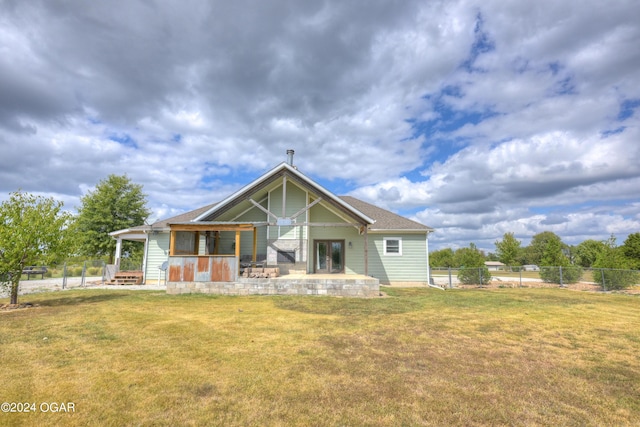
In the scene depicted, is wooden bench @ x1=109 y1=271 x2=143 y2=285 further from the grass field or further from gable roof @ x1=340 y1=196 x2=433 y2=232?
gable roof @ x1=340 y1=196 x2=433 y2=232

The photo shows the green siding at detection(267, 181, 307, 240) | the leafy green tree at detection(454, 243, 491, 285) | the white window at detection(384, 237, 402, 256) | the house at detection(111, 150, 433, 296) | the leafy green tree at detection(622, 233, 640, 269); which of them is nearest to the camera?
the house at detection(111, 150, 433, 296)

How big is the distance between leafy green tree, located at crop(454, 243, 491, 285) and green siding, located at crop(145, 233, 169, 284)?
18.4 m

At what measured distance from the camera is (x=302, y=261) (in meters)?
16.9

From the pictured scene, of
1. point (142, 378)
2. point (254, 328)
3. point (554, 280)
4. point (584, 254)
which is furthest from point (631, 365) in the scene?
point (584, 254)

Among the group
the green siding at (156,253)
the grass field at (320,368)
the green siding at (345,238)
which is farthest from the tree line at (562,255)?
the green siding at (156,253)

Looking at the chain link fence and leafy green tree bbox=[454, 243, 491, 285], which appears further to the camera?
leafy green tree bbox=[454, 243, 491, 285]

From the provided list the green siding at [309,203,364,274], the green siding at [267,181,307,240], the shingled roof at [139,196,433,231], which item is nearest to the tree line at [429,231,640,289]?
the shingled roof at [139,196,433,231]

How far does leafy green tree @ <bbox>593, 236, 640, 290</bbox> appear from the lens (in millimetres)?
17500

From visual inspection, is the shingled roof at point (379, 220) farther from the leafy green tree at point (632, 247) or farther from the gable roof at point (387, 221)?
the leafy green tree at point (632, 247)

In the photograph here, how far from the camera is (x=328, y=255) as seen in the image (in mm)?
18344

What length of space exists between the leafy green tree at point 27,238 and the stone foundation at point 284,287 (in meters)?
A: 4.19

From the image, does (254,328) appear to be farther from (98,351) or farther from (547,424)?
(547,424)

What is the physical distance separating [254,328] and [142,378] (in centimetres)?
318

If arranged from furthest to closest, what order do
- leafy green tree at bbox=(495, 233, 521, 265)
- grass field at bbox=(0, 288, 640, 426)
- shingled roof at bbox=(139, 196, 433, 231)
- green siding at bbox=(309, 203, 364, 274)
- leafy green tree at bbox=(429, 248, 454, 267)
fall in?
leafy green tree at bbox=(429, 248, 454, 267)
leafy green tree at bbox=(495, 233, 521, 265)
shingled roof at bbox=(139, 196, 433, 231)
green siding at bbox=(309, 203, 364, 274)
grass field at bbox=(0, 288, 640, 426)
